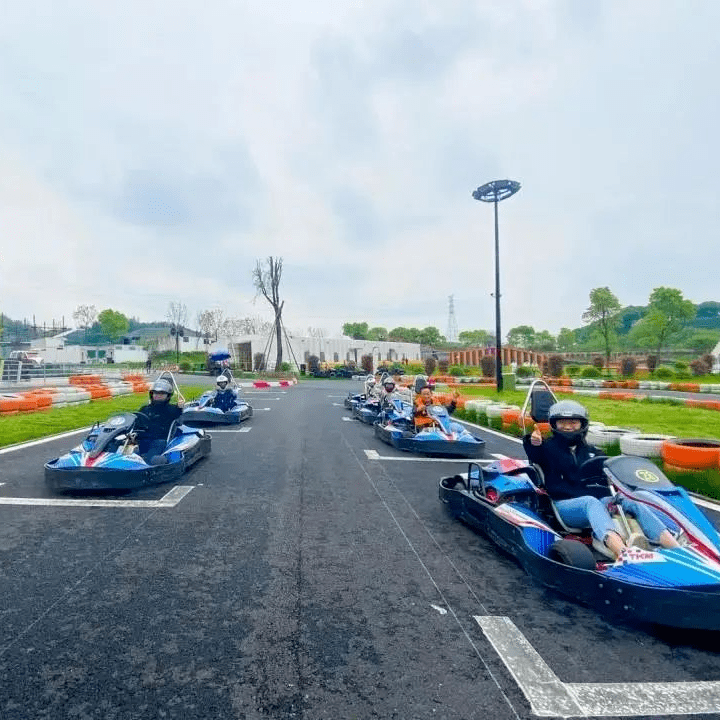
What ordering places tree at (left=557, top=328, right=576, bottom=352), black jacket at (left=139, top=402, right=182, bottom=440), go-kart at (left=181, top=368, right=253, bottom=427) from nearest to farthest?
1. black jacket at (left=139, top=402, right=182, bottom=440)
2. go-kart at (left=181, top=368, right=253, bottom=427)
3. tree at (left=557, top=328, right=576, bottom=352)

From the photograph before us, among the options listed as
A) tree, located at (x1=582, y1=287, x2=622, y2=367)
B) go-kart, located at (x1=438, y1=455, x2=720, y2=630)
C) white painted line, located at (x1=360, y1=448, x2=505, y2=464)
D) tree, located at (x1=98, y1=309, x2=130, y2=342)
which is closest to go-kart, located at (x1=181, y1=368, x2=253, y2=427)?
white painted line, located at (x1=360, y1=448, x2=505, y2=464)

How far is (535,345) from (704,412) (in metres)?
72.4

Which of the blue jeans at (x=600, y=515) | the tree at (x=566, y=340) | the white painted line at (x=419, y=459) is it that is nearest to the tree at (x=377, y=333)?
the tree at (x=566, y=340)

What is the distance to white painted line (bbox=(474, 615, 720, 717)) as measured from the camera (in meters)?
2.36

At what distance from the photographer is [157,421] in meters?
6.99

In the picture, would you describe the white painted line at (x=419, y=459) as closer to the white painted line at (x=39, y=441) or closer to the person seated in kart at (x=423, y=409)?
the person seated in kart at (x=423, y=409)

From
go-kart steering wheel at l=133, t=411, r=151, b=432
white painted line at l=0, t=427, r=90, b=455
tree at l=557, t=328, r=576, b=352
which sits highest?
tree at l=557, t=328, r=576, b=352

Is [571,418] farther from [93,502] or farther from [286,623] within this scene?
[93,502]

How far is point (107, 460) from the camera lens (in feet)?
19.4

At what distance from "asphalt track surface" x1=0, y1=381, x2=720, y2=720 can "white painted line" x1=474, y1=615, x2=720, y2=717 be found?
0.02m

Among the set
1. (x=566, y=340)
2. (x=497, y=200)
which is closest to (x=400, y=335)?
(x=566, y=340)

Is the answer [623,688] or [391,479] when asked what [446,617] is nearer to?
[623,688]

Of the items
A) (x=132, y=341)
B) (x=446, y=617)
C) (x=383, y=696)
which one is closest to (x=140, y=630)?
(x=383, y=696)

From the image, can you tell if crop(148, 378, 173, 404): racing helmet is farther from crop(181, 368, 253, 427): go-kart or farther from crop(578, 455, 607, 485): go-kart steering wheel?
crop(181, 368, 253, 427): go-kart
